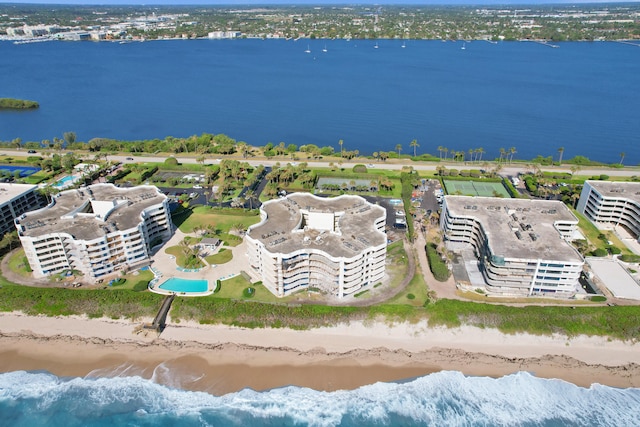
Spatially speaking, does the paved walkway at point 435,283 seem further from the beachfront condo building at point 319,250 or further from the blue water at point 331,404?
the blue water at point 331,404

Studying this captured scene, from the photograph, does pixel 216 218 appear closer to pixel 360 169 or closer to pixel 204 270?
pixel 204 270

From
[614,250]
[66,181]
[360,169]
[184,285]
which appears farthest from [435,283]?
[66,181]

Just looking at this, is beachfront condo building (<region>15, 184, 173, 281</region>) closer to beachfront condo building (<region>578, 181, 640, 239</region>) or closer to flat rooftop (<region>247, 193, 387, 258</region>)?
flat rooftop (<region>247, 193, 387, 258</region>)

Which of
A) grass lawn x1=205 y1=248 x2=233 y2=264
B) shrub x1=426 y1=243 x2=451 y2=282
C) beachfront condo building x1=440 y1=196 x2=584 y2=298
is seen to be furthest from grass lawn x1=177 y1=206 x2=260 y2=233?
beachfront condo building x1=440 y1=196 x2=584 y2=298

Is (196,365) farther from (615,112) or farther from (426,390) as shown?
(615,112)

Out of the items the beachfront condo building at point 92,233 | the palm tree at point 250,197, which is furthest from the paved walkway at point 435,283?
the beachfront condo building at point 92,233

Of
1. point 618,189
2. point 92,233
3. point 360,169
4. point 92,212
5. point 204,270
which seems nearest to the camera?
point 92,233
